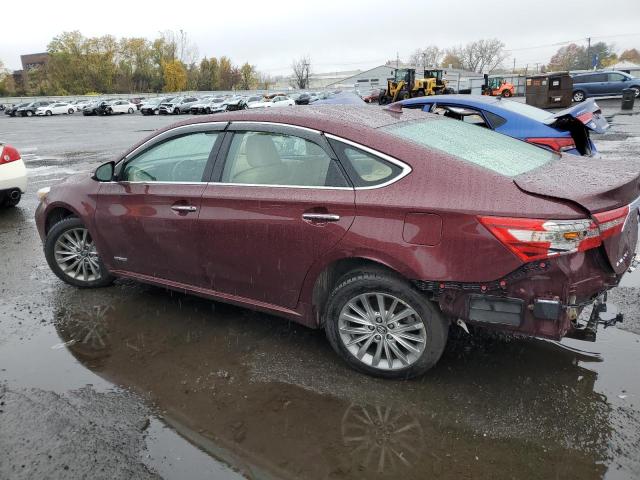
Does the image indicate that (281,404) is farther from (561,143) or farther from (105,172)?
(561,143)

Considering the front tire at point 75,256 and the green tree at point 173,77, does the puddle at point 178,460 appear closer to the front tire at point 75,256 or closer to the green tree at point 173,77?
the front tire at point 75,256

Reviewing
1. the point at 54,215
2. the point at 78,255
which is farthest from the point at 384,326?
the point at 54,215

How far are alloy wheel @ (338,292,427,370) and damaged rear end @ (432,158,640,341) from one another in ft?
0.86

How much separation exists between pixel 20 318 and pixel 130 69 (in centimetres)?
9993

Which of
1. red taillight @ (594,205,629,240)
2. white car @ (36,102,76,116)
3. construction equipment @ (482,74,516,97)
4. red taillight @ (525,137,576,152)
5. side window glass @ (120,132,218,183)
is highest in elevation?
side window glass @ (120,132,218,183)

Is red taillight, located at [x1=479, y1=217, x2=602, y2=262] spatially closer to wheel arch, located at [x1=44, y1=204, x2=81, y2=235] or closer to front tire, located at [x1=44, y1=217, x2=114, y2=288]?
front tire, located at [x1=44, y1=217, x2=114, y2=288]

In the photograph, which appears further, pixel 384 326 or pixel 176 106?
pixel 176 106

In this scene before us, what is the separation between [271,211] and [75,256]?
Result: 2.46 metres

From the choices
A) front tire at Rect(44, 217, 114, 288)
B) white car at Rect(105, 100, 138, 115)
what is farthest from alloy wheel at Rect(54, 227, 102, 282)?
white car at Rect(105, 100, 138, 115)

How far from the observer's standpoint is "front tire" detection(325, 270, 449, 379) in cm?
304

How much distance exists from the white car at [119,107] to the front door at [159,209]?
5240 cm

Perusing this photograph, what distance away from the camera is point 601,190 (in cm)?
287

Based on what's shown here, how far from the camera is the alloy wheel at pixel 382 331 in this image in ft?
10.3

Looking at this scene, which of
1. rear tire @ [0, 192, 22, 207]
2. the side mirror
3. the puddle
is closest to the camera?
the puddle
